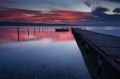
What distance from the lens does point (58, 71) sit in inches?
397

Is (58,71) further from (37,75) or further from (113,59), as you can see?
(113,59)

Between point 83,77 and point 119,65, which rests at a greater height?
point 119,65

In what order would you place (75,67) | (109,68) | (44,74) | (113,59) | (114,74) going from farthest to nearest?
(75,67) → (44,74) → (109,68) → (114,74) → (113,59)

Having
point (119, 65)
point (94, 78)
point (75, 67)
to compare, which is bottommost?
point (75, 67)

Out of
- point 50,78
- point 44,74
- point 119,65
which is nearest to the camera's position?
point 119,65

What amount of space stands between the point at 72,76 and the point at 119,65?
5075 mm

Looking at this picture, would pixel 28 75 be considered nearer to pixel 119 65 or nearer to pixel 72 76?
pixel 72 76

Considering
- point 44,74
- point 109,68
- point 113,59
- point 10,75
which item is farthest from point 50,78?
point 113,59

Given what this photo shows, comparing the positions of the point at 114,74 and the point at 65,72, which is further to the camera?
the point at 65,72

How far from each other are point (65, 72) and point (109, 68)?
8.97 feet

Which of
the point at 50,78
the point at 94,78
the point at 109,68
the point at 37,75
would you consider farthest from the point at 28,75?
the point at 109,68

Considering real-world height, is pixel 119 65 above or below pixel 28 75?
above

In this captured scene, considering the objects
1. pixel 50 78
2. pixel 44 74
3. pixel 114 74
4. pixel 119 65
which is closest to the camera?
pixel 119 65

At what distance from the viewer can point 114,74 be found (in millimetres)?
7203
